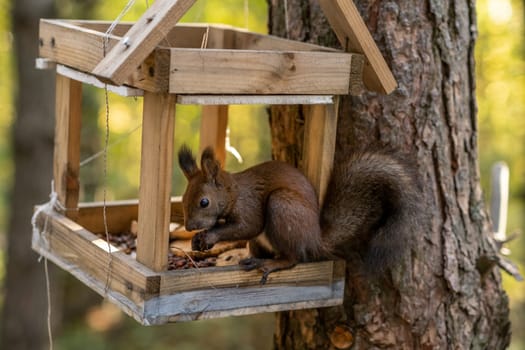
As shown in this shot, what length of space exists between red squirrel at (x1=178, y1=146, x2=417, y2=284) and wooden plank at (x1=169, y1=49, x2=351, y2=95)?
0.26 metres

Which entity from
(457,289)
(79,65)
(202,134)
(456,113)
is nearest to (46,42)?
(79,65)

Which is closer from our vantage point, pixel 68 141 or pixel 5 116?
pixel 68 141

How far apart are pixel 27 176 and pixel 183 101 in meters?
3.48

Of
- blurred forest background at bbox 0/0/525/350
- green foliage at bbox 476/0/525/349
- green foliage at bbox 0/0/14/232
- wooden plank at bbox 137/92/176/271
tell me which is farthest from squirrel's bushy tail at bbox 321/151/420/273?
green foliage at bbox 0/0/14/232

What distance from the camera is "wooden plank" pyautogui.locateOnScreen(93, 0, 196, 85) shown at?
6.06ft

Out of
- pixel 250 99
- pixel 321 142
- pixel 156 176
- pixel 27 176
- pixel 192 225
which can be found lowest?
pixel 27 176

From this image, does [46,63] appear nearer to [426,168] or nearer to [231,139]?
[426,168]

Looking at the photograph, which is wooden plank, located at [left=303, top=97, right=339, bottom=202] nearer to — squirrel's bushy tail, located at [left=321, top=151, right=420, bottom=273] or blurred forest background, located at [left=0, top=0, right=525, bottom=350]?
squirrel's bushy tail, located at [left=321, top=151, right=420, bottom=273]

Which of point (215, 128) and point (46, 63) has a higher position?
→ point (46, 63)

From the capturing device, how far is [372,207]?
230 cm

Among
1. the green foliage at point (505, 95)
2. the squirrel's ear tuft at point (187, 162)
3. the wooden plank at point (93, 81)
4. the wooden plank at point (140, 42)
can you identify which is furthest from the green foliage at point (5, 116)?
the wooden plank at point (140, 42)

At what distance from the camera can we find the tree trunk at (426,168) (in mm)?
2568

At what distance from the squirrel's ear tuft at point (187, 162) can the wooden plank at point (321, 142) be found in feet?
1.13

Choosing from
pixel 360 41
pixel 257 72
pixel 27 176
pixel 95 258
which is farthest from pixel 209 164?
pixel 27 176
